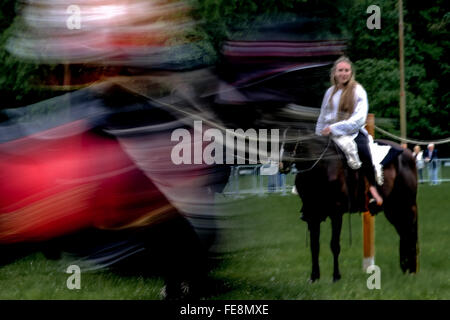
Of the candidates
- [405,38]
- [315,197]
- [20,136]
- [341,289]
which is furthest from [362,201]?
[405,38]

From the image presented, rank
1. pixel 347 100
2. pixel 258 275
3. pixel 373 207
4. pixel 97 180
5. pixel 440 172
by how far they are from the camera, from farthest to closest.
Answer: pixel 440 172 → pixel 373 207 → pixel 258 275 → pixel 347 100 → pixel 97 180

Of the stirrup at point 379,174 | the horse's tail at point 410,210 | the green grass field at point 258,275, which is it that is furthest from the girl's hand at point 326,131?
the horse's tail at point 410,210

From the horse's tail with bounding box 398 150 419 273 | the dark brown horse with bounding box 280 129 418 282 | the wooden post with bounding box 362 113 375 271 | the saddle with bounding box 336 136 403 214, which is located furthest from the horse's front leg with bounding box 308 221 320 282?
the horse's tail with bounding box 398 150 419 273

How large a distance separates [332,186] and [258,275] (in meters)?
1.14

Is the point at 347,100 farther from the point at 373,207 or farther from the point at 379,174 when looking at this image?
the point at 373,207

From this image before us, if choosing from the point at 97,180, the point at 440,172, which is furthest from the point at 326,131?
the point at 440,172

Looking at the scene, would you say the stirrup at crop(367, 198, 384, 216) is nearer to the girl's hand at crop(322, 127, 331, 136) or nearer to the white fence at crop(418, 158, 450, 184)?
the girl's hand at crop(322, 127, 331, 136)

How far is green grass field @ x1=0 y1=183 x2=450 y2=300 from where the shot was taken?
17.2 feet

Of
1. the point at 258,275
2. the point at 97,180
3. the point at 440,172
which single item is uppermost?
the point at 97,180

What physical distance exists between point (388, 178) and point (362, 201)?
2.13ft

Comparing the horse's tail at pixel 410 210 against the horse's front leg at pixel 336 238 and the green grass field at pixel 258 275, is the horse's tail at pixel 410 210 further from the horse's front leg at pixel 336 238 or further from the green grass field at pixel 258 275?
the horse's front leg at pixel 336 238

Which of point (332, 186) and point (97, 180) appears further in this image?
point (332, 186)

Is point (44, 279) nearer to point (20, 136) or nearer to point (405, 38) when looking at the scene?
point (20, 136)

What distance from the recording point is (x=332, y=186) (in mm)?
7320
